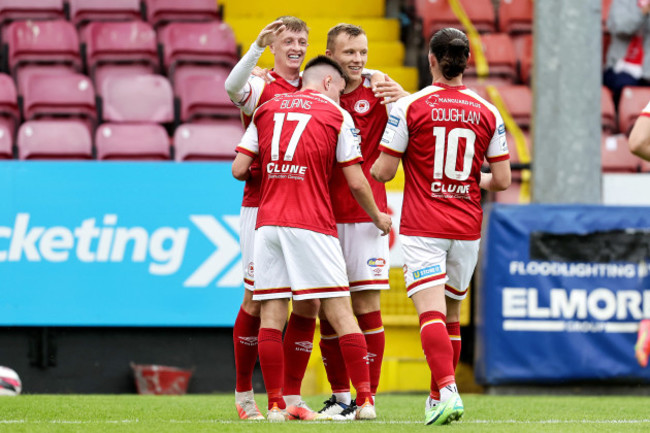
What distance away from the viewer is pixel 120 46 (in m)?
12.7

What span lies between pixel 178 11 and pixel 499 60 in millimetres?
3626

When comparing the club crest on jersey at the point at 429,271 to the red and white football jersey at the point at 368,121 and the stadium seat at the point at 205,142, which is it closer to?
the red and white football jersey at the point at 368,121

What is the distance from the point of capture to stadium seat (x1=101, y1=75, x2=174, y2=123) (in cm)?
1174

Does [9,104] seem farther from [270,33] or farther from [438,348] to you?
[438,348]

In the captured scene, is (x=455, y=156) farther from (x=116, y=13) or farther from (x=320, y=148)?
(x=116, y=13)

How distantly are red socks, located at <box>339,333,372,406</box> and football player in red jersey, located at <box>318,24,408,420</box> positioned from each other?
398 millimetres

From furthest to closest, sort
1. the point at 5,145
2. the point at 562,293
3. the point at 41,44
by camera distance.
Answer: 1. the point at 41,44
2. the point at 5,145
3. the point at 562,293

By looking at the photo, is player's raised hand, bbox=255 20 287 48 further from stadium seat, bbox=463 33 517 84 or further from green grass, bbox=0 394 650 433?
stadium seat, bbox=463 33 517 84

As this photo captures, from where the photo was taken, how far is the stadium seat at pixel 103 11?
1352 cm

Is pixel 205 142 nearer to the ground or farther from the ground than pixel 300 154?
nearer to the ground

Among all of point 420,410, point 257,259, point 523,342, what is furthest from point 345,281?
point 523,342

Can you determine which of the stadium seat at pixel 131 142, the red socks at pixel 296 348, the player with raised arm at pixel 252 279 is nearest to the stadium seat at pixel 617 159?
the stadium seat at pixel 131 142

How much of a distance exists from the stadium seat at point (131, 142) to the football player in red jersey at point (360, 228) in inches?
179

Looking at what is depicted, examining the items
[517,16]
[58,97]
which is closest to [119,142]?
[58,97]
